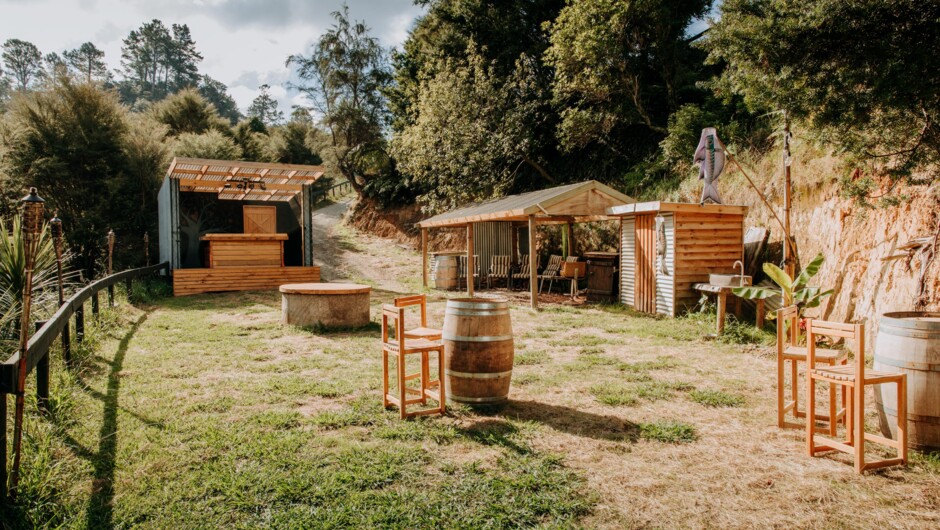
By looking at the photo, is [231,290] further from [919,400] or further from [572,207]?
[919,400]

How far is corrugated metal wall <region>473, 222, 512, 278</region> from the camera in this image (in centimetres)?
1848

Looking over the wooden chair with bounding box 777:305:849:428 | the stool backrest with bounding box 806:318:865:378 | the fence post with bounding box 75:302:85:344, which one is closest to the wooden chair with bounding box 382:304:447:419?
the wooden chair with bounding box 777:305:849:428

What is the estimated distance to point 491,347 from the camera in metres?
4.81

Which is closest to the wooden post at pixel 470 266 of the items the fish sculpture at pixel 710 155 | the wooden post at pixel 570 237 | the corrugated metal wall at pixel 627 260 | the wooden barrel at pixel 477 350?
the wooden post at pixel 570 237

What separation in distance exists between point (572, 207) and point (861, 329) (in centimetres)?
858

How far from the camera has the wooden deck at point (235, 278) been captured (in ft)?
47.8

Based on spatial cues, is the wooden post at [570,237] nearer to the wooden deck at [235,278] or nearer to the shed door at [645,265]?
the shed door at [645,265]

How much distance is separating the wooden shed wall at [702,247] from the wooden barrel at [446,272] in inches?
300

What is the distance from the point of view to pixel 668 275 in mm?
10375

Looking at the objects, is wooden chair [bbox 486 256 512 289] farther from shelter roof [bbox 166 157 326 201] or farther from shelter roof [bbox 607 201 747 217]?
shelter roof [bbox 607 201 747 217]

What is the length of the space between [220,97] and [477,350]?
268 feet

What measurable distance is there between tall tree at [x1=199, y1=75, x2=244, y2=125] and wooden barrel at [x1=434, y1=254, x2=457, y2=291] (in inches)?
2569

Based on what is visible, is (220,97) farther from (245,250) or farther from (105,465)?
(105,465)

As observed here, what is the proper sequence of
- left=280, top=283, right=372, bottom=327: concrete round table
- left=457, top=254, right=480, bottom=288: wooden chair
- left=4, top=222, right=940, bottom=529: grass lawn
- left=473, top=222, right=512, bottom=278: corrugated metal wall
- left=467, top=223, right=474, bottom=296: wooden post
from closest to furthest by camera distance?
left=4, top=222, right=940, bottom=529: grass lawn < left=280, top=283, right=372, bottom=327: concrete round table < left=467, top=223, right=474, bottom=296: wooden post < left=457, top=254, right=480, bottom=288: wooden chair < left=473, top=222, right=512, bottom=278: corrugated metal wall
